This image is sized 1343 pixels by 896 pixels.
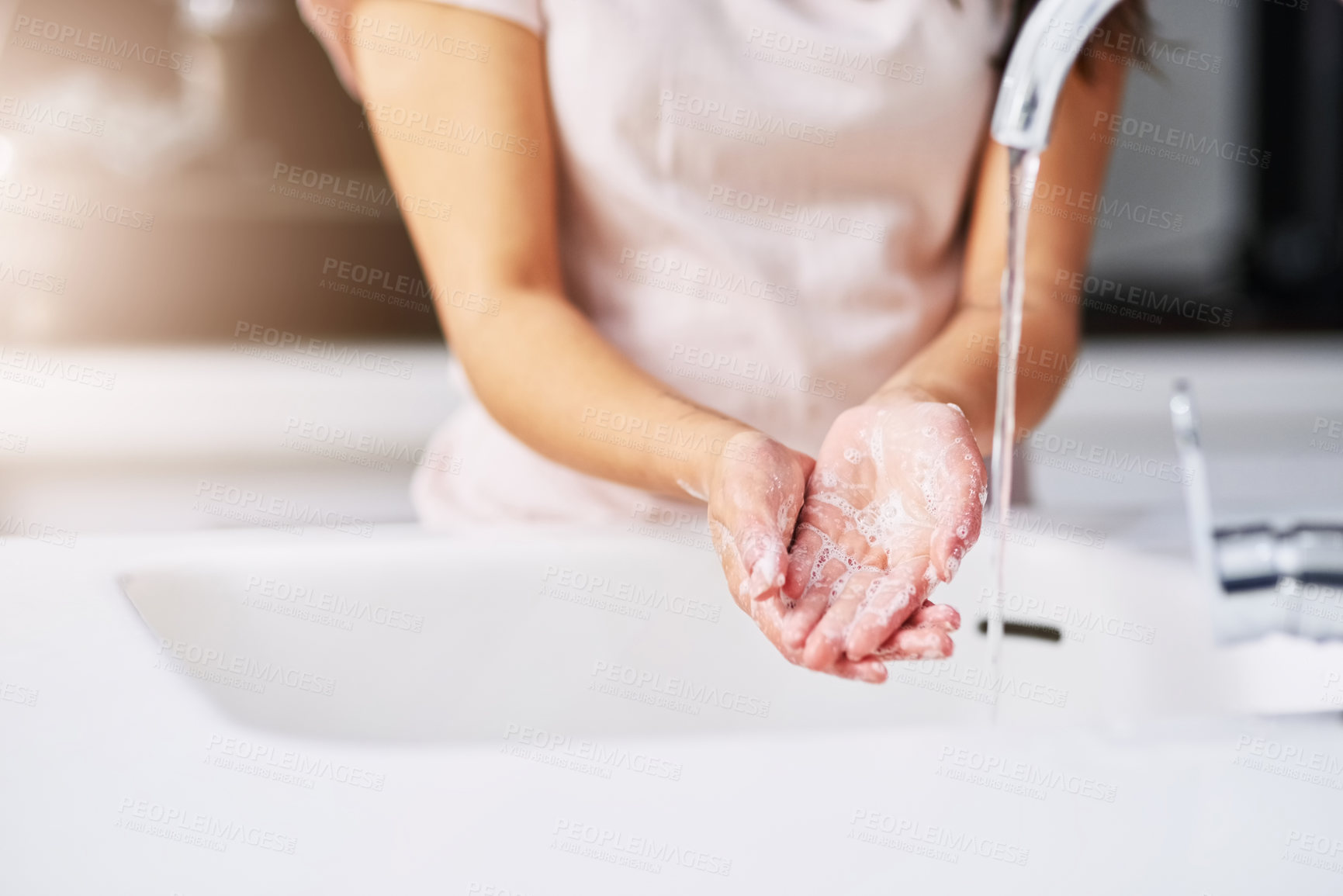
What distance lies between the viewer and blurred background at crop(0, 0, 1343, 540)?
4.82 feet

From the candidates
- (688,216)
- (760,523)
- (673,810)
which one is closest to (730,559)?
(760,523)

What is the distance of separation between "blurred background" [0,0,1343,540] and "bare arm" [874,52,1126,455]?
0.74 m

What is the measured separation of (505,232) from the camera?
0.73 meters

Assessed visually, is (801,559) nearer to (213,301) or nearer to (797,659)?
(797,659)

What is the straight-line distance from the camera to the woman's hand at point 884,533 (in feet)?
1.48

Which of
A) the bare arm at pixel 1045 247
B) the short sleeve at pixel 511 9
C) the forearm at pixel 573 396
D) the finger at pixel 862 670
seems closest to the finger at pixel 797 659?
the finger at pixel 862 670

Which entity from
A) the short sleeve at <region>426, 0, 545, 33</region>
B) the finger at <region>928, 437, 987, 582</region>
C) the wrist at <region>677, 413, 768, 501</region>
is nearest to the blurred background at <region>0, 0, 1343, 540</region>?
the short sleeve at <region>426, 0, 545, 33</region>

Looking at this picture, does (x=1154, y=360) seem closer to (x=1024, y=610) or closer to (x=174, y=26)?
(x=1024, y=610)

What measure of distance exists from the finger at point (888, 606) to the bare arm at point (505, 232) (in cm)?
22

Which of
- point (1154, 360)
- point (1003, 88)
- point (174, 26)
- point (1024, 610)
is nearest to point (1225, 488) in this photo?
point (1154, 360)

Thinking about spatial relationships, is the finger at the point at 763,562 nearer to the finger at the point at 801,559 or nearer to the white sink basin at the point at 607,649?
A: the finger at the point at 801,559

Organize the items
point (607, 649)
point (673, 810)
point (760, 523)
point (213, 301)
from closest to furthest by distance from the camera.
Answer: point (673, 810)
point (760, 523)
point (607, 649)
point (213, 301)

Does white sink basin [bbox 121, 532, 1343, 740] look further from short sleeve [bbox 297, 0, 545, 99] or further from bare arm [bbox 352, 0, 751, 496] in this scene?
short sleeve [bbox 297, 0, 545, 99]

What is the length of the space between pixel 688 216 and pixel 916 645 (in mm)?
427
